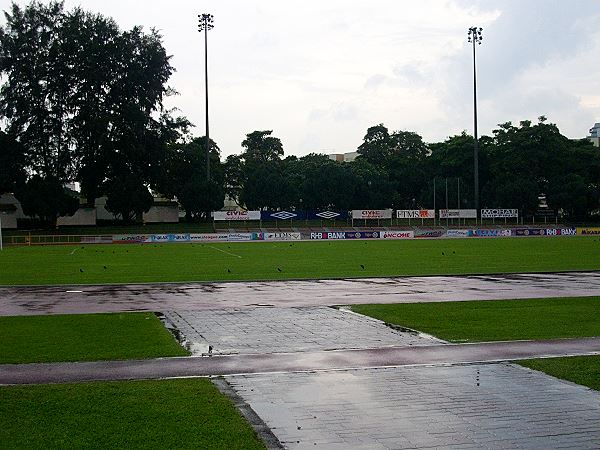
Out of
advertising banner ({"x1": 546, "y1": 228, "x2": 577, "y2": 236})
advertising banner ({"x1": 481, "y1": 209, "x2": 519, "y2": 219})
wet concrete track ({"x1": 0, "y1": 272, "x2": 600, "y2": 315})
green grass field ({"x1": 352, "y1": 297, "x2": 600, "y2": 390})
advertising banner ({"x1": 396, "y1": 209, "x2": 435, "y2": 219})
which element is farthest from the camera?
advertising banner ({"x1": 481, "y1": 209, "x2": 519, "y2": 219})

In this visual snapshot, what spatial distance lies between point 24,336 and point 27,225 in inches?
3311

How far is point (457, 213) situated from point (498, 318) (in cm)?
8124

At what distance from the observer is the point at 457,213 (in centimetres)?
9888

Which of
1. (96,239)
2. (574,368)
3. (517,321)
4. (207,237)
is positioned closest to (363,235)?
(207,237)

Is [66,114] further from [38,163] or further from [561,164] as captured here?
[561,164]

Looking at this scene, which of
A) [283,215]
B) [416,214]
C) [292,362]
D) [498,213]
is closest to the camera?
[292,362]

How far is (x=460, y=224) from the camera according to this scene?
335 ft

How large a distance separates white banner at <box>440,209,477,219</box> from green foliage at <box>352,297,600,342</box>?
2975 inches

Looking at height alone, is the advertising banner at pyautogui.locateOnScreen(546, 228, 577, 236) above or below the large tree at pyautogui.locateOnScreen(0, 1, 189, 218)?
below

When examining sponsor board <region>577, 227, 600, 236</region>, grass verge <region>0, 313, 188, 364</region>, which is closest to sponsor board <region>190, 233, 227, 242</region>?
sponsor board <region>577, 227, 600, 236</region>

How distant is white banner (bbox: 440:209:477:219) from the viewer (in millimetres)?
98338

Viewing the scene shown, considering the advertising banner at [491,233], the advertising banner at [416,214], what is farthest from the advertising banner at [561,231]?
the advertising banner at [416,214]

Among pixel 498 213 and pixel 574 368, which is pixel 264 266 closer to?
pixel 574 368

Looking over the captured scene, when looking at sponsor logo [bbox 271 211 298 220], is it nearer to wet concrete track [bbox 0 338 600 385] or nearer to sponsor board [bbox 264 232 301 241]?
sponsor board [bbox 264 232 301 241]
